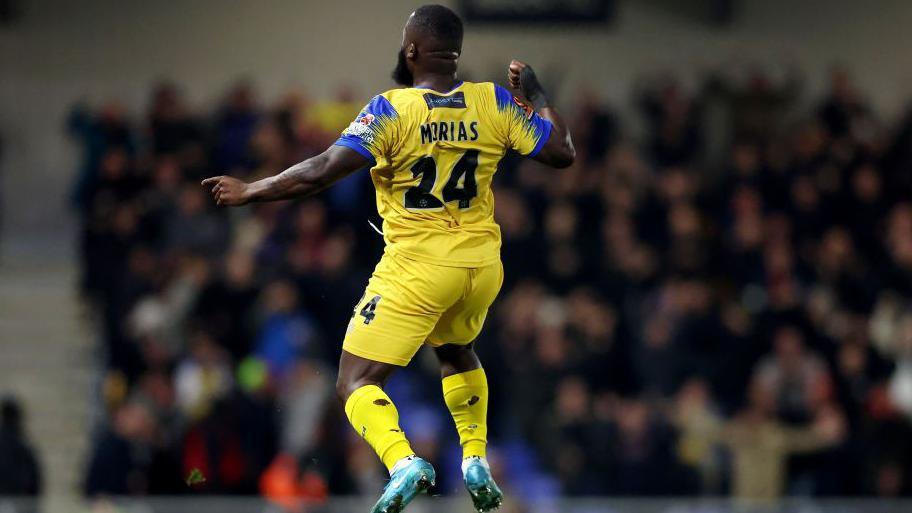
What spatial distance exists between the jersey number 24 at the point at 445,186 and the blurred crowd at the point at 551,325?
16.3 ft

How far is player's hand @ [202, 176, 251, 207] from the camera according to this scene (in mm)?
5277

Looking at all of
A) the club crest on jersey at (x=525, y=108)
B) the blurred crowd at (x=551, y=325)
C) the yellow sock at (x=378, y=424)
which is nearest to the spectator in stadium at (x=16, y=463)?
the blurred crowd at (x=551, y=325)

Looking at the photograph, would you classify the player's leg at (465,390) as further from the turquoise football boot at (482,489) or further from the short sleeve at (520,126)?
the short sleeve at (520,126)

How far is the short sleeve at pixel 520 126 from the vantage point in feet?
18.9

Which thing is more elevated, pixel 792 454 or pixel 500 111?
pixel 500 111

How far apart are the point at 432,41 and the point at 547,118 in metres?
0.57

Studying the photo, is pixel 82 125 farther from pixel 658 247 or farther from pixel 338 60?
pixel 658 247

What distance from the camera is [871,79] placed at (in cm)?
1712

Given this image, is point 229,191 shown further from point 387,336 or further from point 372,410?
point 372,410

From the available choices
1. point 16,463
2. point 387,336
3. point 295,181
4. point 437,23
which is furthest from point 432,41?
point 16,463

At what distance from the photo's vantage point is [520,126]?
5.77m

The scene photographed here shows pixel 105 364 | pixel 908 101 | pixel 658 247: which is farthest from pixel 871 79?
pixel 105 364

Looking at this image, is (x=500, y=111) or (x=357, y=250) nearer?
(x=500, y=111)

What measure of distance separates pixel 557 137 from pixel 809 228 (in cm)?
853
